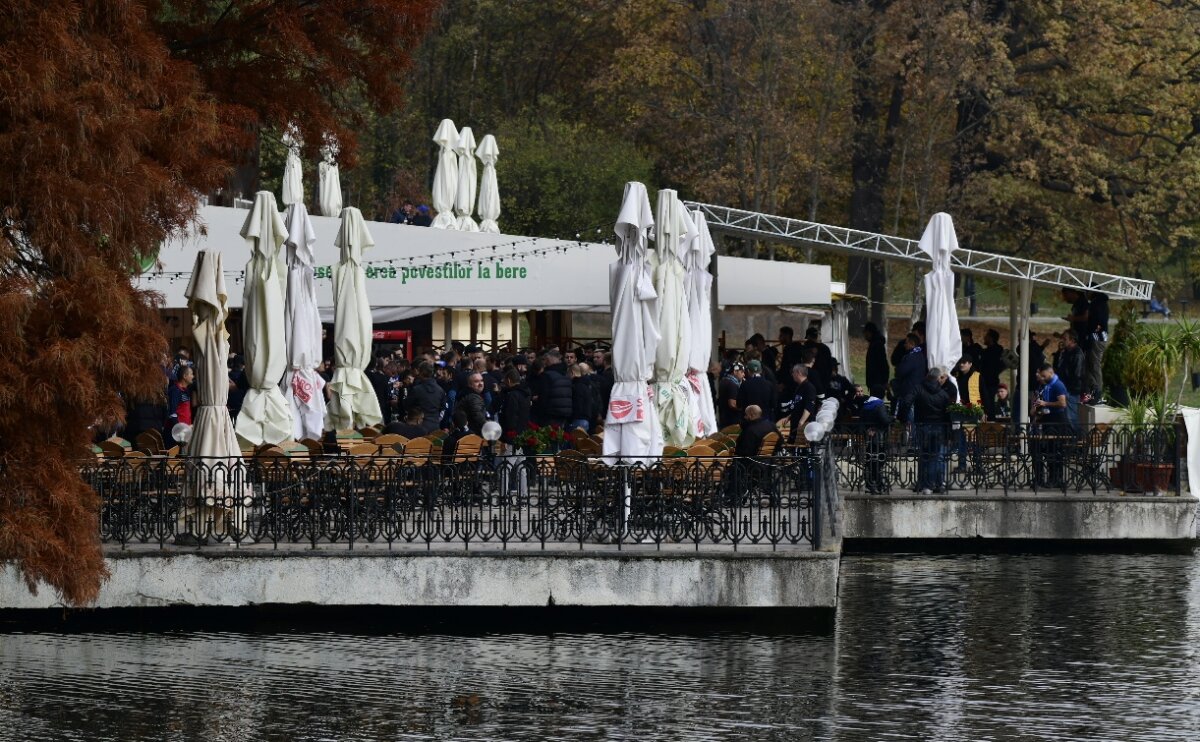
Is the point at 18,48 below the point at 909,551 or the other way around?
the other way around

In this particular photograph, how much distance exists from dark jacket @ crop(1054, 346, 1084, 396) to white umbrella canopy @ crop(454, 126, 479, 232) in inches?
562

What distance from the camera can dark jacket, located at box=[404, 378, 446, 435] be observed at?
22638 millimetres

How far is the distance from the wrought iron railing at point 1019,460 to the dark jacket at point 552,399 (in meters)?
3.55

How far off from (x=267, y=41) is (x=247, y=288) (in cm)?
823

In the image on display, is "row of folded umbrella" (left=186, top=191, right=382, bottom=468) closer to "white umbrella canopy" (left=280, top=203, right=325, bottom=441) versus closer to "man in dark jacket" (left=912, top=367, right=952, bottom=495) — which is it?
"white umbrella canopy" (left=280, top=203, right=325, bottom=441)

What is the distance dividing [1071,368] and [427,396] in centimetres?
910

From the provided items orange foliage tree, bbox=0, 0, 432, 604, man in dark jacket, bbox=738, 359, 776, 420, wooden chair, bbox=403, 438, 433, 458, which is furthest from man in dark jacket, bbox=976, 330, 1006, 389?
orange foliage tree, bbox=0, 0, 432, 604

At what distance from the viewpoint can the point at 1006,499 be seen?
20.9 metres

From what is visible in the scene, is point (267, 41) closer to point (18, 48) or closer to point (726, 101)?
point (18, 48)

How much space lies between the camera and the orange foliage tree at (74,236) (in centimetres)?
1092

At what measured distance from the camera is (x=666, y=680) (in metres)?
14.2

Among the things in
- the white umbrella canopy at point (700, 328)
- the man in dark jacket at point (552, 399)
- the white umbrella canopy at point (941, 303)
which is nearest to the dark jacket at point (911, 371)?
the white umbrella canopy at point (941, 303)

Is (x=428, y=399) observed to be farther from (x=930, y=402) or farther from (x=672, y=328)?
(x=930, y=402)

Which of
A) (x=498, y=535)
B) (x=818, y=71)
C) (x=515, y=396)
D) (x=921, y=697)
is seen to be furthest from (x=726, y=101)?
(x=921, y=697)
